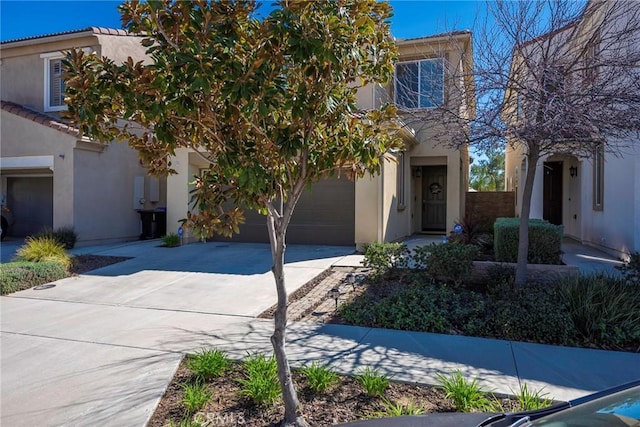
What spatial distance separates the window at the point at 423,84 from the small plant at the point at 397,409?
187 inches

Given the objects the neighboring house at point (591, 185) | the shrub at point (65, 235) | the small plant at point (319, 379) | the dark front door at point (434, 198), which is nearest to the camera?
the small plant at point (319, 379)

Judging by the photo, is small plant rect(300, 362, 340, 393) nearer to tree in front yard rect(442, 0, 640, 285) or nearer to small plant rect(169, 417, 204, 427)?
small plant rect(169, 417, 204, 427)

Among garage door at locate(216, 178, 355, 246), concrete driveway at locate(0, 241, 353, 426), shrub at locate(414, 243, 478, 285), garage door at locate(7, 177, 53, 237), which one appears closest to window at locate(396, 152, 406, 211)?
garage door at locate(216, 178, 355, 246)

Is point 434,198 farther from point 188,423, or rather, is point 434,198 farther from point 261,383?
point 188,423

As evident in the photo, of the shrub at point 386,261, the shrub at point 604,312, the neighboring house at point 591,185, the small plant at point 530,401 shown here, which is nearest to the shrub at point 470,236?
the neighboring house at point 591,185

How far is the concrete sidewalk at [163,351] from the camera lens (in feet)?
11.9

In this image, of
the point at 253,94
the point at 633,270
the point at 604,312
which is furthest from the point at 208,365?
the point at 633,270

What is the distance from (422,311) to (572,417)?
12.4 ft

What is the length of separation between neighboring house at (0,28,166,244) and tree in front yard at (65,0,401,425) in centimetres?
1033

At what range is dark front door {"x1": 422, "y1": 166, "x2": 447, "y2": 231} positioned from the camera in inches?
632

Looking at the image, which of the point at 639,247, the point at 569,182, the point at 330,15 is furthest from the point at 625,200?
the point at 330,15

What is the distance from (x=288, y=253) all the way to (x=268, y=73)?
8.56 meters

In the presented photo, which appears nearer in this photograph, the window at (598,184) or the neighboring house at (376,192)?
the window at (598,184)

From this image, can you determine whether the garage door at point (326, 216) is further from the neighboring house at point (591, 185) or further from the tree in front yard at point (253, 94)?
the tree in front yard at point (253, 94)
